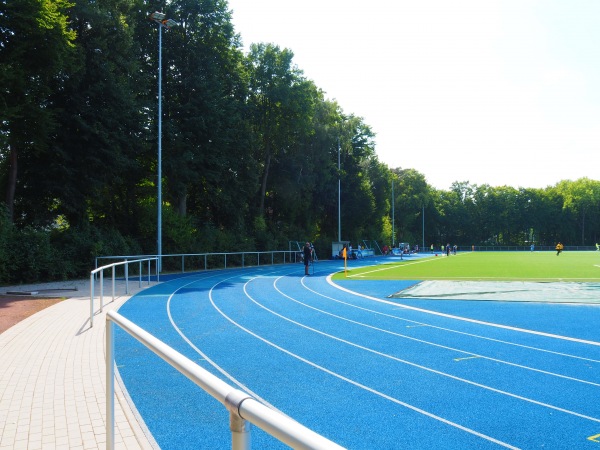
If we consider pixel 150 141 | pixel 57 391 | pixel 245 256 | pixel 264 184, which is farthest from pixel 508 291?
pixel 264 184

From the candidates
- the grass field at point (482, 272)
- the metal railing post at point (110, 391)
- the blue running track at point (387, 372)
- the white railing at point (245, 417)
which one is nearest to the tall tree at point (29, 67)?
the blue running track at point (387, 372)

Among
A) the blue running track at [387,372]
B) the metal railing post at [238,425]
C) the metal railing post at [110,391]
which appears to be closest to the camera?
the metal railing post at [238,425]

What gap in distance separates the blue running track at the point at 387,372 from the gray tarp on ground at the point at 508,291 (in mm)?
1946

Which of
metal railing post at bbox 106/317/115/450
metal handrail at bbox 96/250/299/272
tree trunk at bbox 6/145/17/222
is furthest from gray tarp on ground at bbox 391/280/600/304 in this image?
tree trunk at bbox 6/145/17/222

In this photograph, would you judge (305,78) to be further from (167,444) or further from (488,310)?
(167,444)

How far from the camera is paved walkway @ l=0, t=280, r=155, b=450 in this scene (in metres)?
4.61

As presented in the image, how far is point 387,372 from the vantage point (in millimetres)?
7180

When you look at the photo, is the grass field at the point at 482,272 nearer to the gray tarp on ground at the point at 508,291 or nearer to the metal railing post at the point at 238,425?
the gray tarp on ground at the point at 508,291

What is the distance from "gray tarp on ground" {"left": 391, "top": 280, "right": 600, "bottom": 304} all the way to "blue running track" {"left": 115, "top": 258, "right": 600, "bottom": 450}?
1946 millimetres

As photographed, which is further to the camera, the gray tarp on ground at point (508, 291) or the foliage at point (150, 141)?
the foliage at point (150, 141)

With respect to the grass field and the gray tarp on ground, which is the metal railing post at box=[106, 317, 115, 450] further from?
the grass field

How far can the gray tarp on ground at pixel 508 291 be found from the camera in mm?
15680

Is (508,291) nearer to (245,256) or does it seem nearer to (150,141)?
(245,256)

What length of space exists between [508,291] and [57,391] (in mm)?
15767
